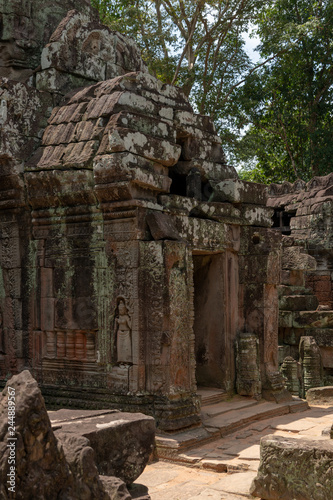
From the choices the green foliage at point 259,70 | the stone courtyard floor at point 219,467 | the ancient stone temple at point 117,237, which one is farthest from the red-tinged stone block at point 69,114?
the green foliage at point 259,70

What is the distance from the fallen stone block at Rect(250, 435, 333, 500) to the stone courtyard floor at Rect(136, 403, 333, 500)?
0.24 metres

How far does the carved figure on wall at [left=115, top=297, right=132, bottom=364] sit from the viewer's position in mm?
7005

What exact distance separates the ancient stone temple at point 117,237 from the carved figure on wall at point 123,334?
0.01 m

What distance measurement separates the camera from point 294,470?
4.79 meters

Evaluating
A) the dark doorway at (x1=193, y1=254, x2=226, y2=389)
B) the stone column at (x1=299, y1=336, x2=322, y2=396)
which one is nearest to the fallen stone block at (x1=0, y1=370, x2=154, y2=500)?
the dark doorway at (x1=193, y1=254, x2=226, y2=389)

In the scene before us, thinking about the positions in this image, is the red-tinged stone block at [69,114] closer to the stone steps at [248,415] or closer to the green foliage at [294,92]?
the stone steps at [248,415]

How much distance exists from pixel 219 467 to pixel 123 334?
6.06 ft

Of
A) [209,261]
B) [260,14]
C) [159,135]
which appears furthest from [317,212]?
[260,14]

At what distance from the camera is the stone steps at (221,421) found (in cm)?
644

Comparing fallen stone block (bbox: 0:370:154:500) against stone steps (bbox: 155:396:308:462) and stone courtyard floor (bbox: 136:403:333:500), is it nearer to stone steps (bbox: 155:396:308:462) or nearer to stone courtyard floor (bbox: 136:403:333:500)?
stone courtyard floor (bbox: 136:403:333:500)

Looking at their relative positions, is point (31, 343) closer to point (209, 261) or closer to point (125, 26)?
point (209, 261)

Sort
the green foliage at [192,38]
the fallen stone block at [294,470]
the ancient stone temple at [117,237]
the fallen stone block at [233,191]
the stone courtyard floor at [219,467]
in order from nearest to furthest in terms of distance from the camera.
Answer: the fallen stone block at [294,470] < the stone courtyard floor at [219,467] < the ancient stone temple at [117,237] < the fallen stone block at [233,191] < the green foliage at [192,38]

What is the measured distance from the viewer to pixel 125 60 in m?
9.04

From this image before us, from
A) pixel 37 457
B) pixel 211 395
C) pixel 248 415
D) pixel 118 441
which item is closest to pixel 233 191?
pixel 211 395
